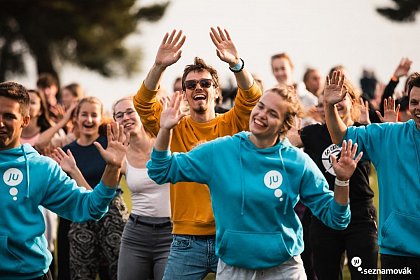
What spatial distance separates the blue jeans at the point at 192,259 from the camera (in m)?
6.88

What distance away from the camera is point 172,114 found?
6098 millimetres

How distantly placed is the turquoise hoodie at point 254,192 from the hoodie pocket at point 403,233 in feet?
2.47

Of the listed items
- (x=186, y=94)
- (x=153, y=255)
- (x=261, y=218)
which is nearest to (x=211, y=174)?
(x=261, y=218)

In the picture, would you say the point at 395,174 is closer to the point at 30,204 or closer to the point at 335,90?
the point at 335,90

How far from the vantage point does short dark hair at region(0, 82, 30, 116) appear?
6379mm

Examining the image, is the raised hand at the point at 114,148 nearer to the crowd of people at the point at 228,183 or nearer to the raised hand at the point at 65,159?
the crowd of people at the point at 228,183

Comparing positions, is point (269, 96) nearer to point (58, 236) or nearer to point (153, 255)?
point (153, 255)

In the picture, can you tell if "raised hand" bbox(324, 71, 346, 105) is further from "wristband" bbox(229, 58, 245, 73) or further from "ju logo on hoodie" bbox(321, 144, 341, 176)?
"ju logo on hoodie" bbox(321, 144, 341, 176)

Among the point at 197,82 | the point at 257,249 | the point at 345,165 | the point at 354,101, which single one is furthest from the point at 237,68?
the point at 354,101

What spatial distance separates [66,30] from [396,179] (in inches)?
1558

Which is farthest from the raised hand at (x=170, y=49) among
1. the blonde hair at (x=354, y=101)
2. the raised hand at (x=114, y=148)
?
the blonde hair at (x=354, y=101)

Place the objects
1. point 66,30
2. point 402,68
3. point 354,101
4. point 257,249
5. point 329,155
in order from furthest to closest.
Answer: point 66,30 → point 402,68 → point 354,101 → point 329,155 → point 257,249

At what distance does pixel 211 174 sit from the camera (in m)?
6.24

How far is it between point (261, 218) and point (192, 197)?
1093mm
